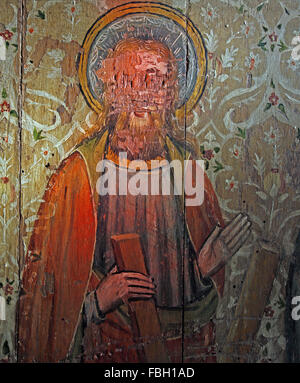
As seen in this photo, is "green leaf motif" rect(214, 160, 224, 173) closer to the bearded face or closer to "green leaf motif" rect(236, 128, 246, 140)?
"green leaf motif" rect(236, 128, 246, 140)

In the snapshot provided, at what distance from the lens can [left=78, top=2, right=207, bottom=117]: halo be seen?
2.38m

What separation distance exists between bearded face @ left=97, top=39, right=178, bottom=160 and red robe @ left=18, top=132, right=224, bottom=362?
269mm

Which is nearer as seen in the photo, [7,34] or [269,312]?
[7,34]

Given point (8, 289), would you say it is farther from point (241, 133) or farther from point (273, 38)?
point (273, 38)

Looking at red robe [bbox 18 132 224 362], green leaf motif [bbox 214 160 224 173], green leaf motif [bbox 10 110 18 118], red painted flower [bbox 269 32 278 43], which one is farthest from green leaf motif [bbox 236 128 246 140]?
green leaf motif [bbox 10 110 18 118]

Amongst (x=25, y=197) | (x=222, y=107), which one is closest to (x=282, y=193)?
(x=222, y=107)

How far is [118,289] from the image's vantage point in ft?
7.82

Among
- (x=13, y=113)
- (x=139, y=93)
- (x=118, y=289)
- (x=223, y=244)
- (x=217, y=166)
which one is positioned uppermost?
(x=139, y=93)

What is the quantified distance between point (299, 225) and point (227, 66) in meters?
0.87

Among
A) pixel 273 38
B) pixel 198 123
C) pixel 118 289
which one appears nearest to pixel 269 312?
pixel 118 289

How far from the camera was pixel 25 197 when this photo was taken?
238 centimetres

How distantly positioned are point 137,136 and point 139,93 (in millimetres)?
208

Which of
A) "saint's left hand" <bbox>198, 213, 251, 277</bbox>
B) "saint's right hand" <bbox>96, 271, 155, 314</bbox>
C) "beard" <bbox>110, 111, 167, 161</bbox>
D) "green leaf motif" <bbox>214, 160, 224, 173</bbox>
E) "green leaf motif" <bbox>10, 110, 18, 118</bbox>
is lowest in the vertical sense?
"saint's right hand" <bbox>96, 271, 155, 314</bbox>

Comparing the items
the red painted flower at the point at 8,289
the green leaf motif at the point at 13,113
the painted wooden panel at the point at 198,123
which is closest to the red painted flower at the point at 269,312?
the painted wooden panel at the point at 198,123
